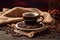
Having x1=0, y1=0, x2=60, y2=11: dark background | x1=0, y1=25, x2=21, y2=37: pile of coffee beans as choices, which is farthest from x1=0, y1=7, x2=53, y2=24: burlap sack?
x1=0, y1=0, x2=60, y2=11: dark background

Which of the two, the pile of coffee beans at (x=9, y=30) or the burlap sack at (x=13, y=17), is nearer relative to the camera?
the pile of coffee beans at (x=9, y=30)

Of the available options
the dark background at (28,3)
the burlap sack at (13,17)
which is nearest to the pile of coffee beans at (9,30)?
the burlap sack at (13,17)

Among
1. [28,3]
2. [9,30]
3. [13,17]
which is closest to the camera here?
[9,30]

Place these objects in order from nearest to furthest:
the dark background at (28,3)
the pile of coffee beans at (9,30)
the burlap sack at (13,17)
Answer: the pile of coffee beans at (9,30)
the burlap sack at (13,17)
the dark background at (28,3)

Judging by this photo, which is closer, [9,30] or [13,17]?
[9,30]

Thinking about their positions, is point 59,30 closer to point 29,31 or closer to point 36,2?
Result: point 29,31

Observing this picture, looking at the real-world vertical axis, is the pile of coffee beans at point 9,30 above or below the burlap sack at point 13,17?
below

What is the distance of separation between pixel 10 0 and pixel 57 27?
1022 millimetres

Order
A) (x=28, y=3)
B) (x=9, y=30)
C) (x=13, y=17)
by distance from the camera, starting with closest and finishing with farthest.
A: (x=9, y=30)
(x=13, y=17)
(x=28, y=3)

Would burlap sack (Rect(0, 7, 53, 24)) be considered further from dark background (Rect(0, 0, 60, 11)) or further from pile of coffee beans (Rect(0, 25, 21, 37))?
dark background (Rect(0, 0, 60, 11))

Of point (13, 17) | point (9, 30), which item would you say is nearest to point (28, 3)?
point (13, 17)

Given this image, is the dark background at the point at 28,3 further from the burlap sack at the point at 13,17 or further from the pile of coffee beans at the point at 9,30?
the pile of coffee beans at the point at 9,30

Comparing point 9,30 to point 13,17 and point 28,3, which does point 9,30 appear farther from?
point 28,3

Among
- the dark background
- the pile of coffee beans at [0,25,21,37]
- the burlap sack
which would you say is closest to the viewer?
the pile of coffee beans at [0,25,21,37]
